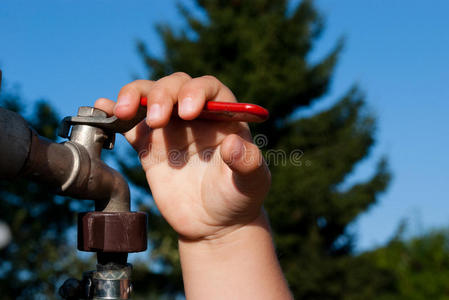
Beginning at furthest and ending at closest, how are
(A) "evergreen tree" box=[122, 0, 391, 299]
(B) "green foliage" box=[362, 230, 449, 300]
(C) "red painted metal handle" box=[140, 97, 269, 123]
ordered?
(B) "green foliage" box=[362, 230, 449, 300], (A) "evergreen tree" box=[122, 0, 391, 299], (C) "red painted metal handle" box=[140, 97, 269, 123]

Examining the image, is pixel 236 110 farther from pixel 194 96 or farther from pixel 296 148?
pixel 296 148

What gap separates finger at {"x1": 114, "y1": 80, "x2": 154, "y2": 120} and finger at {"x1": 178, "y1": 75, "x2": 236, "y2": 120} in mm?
137

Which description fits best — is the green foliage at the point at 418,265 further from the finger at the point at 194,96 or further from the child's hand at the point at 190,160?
the finger at the point at 194,96

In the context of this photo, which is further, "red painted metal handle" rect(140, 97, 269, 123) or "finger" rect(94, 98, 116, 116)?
"finger" rect(94, 98, 116, 116)

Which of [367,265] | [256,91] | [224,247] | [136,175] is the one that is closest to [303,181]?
[256,91]

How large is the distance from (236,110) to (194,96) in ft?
0.43

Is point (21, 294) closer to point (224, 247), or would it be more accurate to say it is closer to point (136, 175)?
point (136, 175)


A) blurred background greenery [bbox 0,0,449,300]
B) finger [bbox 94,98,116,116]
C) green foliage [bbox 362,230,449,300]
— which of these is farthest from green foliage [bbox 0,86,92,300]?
green foliage [bbox 362,230,449,300]

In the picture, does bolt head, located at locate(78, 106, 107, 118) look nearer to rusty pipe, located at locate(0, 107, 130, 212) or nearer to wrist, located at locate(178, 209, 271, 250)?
rusty pipe, located at locate(0, 107, 130, 212)

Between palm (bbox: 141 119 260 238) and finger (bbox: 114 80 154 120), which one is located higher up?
finger (bbox: 114 80 154 120)

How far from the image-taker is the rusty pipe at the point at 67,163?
3.13 feet

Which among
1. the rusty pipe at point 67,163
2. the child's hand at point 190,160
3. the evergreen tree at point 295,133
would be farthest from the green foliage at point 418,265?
the rusty pipe at point 67,163

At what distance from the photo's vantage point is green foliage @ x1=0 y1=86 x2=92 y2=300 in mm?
8227

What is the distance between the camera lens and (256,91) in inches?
458
